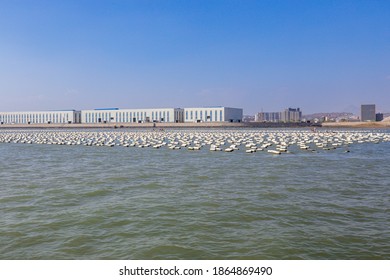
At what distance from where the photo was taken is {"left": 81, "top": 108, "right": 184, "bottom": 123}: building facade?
517ft

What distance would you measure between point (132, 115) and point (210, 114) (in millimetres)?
36035

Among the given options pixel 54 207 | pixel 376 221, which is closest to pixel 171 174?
pixel 54 207

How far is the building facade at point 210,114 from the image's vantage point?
14950 cm

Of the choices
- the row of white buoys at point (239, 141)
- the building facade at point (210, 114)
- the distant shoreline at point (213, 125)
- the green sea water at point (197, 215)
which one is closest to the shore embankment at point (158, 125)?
the distant shoreline at point (213, 125)

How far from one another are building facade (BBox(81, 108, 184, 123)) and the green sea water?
134734mm

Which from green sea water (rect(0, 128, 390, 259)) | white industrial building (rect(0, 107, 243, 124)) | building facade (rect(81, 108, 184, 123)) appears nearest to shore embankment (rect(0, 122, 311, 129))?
building facade (rect(81, 108, 184, 123))

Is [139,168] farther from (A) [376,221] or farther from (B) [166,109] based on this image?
(B) [166,109]

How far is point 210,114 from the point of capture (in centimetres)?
15125

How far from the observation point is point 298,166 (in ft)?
85.2

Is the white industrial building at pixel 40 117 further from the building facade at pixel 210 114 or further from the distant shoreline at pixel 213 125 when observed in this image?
the building facade at pixel 210 114

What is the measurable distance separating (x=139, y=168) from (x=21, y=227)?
14.4m

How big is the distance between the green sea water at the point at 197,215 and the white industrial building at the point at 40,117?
15575 cm

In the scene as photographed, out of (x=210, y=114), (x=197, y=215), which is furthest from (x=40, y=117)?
(x=197, y=215)

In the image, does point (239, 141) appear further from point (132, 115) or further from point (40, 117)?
point (40, 117)
